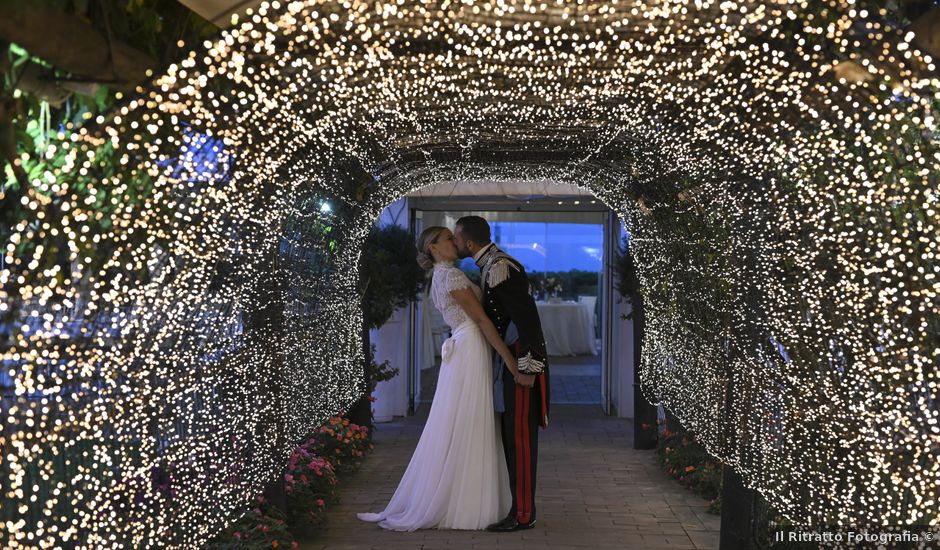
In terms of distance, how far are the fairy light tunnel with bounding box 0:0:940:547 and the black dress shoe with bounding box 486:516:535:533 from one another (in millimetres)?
1216

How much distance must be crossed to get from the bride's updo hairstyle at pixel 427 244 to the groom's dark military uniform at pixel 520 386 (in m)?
0.36

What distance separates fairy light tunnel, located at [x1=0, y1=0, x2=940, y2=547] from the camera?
98.2 inches

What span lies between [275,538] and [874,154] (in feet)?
10.5

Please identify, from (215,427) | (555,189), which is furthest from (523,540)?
(555,189)

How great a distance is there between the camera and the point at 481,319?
18.0 feet

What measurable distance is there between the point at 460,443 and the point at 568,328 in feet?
29.1

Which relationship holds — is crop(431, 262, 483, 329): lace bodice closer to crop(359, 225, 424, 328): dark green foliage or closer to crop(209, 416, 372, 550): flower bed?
crop(209, 416, 372, 550): flower bed

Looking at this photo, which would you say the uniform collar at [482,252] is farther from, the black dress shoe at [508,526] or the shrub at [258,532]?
the shrub at [258,532]

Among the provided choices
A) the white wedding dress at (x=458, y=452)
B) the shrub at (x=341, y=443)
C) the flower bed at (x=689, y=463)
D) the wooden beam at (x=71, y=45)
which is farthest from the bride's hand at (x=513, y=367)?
the wooden beam at (x=71, y=45)

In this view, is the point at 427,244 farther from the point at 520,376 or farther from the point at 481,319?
the point at 520,376

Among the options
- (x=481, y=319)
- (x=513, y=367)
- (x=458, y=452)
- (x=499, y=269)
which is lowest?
(x=458, y=452)

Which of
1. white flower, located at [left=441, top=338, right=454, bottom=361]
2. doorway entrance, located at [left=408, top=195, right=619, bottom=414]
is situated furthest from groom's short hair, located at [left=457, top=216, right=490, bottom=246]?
doorway entrance, located at [left=408, top=195, right=619, bottom=414]

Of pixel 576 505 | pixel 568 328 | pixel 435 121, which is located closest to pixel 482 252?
pixel 435 121

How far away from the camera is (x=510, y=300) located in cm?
536
